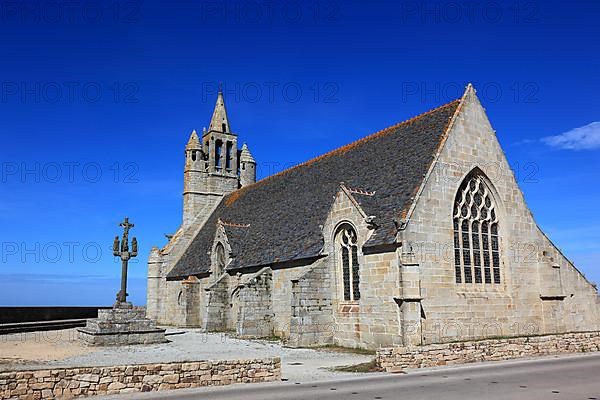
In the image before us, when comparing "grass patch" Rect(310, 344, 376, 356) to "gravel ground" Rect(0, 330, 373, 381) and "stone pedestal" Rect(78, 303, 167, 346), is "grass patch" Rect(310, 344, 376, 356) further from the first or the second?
"stone pedestal" Rect(78, 303, 167, 346)

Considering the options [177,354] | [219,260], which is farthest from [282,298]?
[219,260]

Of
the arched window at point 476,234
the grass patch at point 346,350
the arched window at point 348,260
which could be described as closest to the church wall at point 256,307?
the grass patch at point 346,350

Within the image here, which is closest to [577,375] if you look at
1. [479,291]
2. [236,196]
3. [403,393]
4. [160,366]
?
[403,393]

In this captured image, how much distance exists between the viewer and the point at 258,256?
26.0 metres

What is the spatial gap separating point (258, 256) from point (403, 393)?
16.4 metres

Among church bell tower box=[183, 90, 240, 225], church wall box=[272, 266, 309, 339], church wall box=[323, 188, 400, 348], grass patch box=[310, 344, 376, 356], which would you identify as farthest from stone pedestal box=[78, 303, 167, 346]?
church bell tower box=[183, 90, 240, 225]

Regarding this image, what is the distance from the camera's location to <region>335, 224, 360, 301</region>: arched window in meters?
19.9

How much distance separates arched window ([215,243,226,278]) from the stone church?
8.77 ft

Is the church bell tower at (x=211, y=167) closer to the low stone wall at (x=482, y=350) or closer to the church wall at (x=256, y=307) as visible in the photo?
the church wall at (x=256, y=307)

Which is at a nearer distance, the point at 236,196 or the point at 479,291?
the point at 479,291

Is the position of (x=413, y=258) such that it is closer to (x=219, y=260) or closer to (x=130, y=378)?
(x=130, y=378)

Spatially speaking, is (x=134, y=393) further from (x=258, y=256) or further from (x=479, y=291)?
(x=258, y=256)

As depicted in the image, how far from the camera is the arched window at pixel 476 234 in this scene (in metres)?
19.5

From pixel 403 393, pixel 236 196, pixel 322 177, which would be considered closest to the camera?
pixel 403 393
